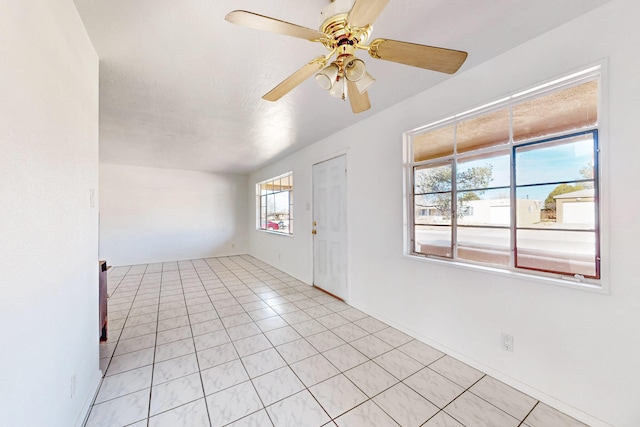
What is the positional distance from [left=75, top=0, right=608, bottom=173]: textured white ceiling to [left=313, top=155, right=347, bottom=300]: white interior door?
694 mm

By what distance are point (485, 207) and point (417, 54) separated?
4.80ft

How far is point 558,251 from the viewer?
1709mm

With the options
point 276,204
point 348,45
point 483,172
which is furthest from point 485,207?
point 276,204

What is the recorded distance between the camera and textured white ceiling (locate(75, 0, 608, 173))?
1436 mm

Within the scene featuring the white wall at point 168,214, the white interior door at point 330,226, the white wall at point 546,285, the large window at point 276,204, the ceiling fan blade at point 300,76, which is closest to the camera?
the ceiling fan blade at point 300,76

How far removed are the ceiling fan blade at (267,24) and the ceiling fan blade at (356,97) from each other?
44 cm

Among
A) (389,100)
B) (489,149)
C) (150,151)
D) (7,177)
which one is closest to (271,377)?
(7,177)

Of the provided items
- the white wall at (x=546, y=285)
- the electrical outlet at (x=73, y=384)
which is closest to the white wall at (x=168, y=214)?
the white wall at (x=546, y=285)

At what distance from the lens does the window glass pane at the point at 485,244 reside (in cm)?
196

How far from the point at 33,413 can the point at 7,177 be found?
92cm

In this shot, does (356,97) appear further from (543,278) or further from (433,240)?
(543,278)

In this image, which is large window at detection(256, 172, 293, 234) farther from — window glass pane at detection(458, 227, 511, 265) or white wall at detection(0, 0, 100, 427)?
white wall at detection(0, 0, 100, 427)

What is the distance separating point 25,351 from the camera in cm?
93

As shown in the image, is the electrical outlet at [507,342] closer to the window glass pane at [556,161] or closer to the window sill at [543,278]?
the window sill at [543,278]
